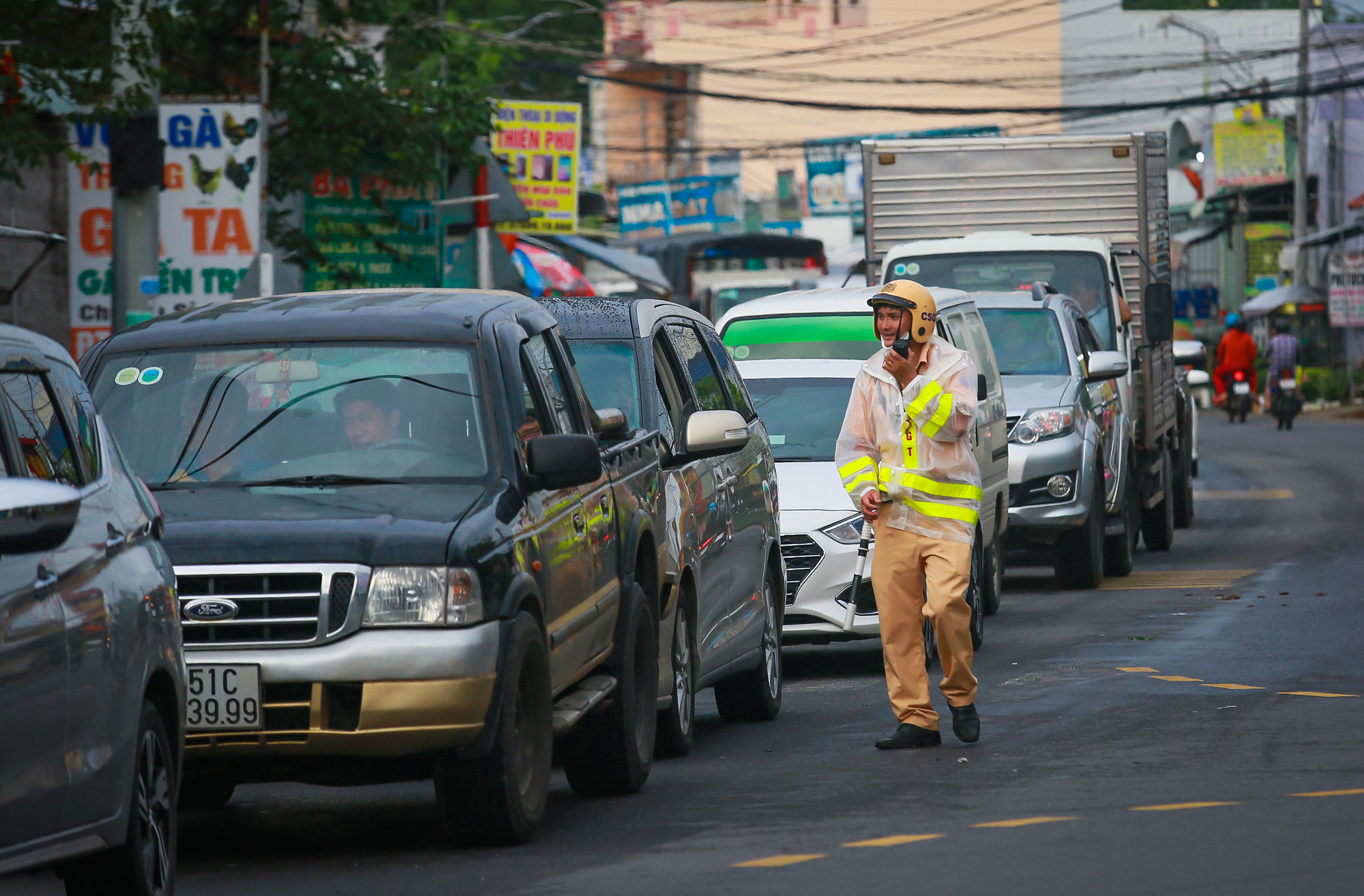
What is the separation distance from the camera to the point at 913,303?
Answer: 352 inches

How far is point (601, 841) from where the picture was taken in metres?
7.03

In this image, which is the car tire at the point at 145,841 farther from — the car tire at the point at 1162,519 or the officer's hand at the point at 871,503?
the car tire at the point at 1162,519

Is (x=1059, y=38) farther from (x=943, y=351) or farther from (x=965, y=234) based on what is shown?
(x=943, y=351)

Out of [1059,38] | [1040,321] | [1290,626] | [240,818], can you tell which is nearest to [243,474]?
[240,818]

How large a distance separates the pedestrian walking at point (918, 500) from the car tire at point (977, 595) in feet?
Result: 9.84

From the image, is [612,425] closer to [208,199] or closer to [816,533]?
[816,533]

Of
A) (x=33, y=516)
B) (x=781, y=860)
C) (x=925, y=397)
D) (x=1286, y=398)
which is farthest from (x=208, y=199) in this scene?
(x=1286, y=398)

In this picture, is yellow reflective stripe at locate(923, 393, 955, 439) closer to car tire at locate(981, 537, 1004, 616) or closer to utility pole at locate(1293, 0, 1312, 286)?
car tire at locate(981, 537, 1004, 616)

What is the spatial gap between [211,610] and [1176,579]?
1157 centimetres

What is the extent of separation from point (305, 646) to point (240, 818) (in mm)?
1814

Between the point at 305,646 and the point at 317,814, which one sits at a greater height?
the point at 305,646

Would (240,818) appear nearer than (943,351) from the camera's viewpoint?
Yes

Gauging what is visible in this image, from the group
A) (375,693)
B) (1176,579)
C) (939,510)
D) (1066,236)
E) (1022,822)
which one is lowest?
(1176,579)

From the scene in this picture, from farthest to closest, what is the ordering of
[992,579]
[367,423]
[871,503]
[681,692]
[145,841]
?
[992,579] → [681,692] → [871,503] → [367,423] → [145,841]
